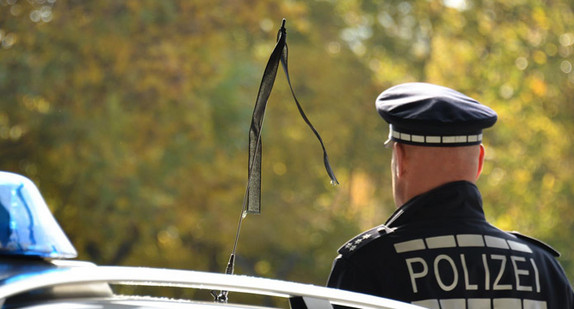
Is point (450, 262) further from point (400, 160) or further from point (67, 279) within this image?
point (67, 279)

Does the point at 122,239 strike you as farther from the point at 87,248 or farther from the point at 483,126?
the point at 483,126

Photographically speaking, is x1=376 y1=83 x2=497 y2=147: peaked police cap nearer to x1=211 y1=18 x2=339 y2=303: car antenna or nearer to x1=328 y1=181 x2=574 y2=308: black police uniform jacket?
x1=328 y1=181 x2=574 y2=308: black police uniform jacket

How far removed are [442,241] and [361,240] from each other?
20 centimetres

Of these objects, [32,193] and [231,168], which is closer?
[32,193]

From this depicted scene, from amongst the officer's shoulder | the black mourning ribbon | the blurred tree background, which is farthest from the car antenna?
the blurred tree background

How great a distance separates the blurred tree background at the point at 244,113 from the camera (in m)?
12.7

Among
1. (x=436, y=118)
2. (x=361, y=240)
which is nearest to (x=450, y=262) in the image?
(x=361, y=240)

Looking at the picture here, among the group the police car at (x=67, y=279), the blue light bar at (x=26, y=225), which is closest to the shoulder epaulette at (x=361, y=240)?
the police car at (x=67, y=279)

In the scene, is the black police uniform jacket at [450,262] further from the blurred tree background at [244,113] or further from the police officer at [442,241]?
the blurred tree background at [244,113]

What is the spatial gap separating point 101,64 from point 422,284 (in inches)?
440

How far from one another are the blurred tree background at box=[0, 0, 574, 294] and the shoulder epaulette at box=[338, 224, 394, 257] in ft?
34.0

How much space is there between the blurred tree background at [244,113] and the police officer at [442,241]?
33.7 ft

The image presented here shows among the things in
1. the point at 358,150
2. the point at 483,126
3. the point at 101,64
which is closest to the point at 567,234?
the point at 358,150

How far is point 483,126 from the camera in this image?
253 cm
